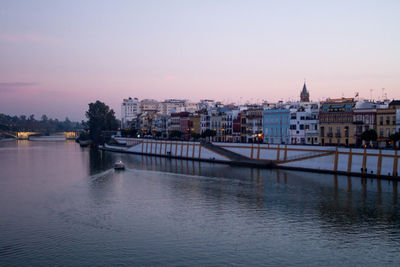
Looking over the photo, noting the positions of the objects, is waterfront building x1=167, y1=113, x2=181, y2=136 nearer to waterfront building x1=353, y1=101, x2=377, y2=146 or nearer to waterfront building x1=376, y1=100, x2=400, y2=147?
waterfront building x1=353, y1=101, x2=377, y2=146

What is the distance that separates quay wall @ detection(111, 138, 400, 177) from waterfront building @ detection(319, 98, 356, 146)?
6.87 meters

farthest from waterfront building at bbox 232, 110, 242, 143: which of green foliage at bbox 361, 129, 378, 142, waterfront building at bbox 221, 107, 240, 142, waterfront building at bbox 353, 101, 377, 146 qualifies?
green foliage at bbox 361, 129, 378, 142

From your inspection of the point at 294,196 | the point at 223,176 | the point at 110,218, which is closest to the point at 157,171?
the point at 223,176

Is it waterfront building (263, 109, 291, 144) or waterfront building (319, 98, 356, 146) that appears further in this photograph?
waterfront building (263, 109, 291, 144)

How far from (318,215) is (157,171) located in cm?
3183

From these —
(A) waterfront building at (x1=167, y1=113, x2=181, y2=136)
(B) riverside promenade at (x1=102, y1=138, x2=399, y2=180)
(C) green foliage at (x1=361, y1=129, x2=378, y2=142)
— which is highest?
(A) waterfront building at (x1=167, y1=113, x2=181, y2=136)

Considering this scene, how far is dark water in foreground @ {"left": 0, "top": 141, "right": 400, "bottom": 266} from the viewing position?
2566cm

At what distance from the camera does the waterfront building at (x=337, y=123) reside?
65.8m

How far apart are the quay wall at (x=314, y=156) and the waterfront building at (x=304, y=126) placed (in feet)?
25.1

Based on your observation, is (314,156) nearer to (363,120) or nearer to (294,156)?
(294,156)

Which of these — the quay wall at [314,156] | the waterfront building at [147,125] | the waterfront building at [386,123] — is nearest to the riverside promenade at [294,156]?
the quay wall at [314,156]

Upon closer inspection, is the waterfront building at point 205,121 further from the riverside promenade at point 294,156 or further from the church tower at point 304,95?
the church tower at point 304,95

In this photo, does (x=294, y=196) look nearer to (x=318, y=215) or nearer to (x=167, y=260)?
(x=318, y=215)

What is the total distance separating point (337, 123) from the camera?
67.4m
